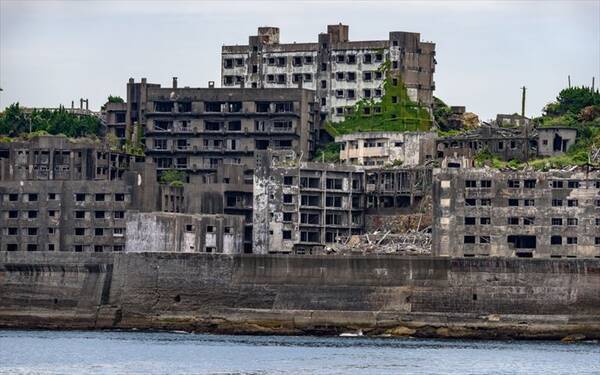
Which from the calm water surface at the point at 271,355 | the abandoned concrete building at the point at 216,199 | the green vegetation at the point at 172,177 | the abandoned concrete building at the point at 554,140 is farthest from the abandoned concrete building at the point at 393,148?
the calm water surface at the point at 271,355

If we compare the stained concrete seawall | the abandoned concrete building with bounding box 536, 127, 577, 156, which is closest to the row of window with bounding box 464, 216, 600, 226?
the stained concrete seawall

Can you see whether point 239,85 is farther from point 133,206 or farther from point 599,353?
point 599,353

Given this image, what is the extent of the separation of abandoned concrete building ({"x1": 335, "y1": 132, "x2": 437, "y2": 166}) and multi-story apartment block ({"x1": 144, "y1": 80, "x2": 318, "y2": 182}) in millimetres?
4229

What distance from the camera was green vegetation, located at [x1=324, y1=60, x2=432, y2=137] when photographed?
146 metres

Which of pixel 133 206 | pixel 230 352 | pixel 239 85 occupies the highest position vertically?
pixel 239 85

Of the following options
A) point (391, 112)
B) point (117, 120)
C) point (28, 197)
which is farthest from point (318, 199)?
point (117, 120)

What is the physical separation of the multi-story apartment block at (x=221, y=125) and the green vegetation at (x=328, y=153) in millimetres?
733

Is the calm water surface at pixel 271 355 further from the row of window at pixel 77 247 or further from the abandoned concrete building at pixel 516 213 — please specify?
the row of window at pixel 77 247

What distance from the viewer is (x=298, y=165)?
13388 cm

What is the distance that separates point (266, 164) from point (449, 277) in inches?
701

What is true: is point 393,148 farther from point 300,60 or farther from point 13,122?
point 13,122

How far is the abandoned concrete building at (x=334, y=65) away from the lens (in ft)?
483

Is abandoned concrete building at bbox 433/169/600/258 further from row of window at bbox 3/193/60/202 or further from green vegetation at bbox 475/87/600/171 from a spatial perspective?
row of window at bbox 3/193/60/202

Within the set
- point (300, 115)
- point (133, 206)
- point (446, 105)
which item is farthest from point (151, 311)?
point (446, 105)
